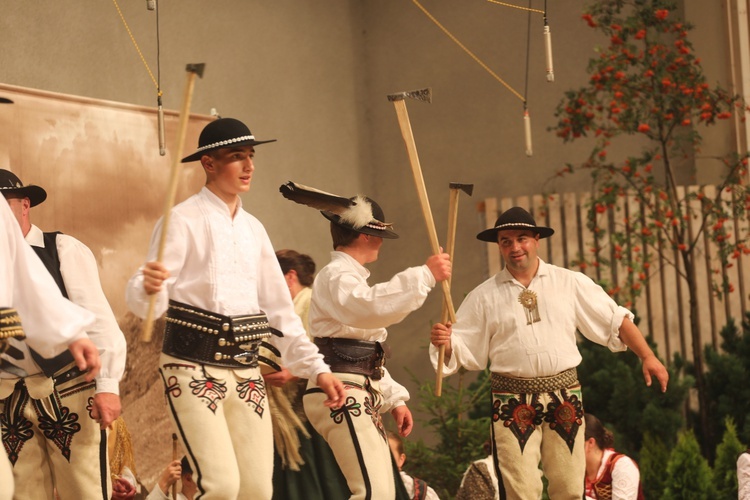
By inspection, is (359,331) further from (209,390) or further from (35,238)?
(35,238)

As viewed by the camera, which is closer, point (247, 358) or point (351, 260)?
point (247, 358)

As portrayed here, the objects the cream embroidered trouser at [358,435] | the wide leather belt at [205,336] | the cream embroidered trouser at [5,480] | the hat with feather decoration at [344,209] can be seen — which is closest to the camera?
the cream embroidered trouser at [5,480]

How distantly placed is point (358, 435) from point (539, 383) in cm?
110

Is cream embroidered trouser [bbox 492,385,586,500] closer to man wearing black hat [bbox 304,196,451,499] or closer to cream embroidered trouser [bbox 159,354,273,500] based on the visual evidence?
man wearing black hat [bbox 304,196,451,499]

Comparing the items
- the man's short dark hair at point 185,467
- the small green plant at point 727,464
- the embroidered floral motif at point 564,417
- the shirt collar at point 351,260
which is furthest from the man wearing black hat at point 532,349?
the small green plant at point 727,464

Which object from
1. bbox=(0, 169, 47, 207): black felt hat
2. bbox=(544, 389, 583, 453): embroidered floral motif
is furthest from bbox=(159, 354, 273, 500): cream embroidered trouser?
bbox=(544, 389, 583, 453): embroidered floral motif

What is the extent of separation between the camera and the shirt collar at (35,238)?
3908 mm

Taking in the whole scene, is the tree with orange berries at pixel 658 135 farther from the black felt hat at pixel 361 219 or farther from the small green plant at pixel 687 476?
the black felt hat at pixel 361 219

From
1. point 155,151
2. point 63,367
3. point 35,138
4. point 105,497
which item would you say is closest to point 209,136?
point 63,367

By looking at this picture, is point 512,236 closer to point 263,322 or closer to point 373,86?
point 263,322

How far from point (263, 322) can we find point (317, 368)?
0.27 metres

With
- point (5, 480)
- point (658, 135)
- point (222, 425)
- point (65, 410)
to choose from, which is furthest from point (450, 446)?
point (5, 480)

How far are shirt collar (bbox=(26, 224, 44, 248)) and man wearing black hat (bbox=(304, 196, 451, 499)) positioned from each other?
106cm

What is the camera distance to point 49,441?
12.4ft
